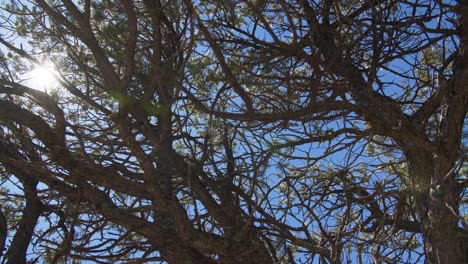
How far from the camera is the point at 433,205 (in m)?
2.52

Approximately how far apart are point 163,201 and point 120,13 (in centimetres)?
151

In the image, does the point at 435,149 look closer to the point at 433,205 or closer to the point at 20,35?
the point at 433,205

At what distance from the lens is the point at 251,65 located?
9.34 feet

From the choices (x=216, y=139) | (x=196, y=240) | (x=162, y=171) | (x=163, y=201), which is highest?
(x=216, y=139)

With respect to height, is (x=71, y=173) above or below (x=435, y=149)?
below

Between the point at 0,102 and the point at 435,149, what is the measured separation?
235 cm

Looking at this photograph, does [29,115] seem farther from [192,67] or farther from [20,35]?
[20,35]

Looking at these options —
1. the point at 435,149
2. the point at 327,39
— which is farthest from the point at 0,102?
the point at 435,149

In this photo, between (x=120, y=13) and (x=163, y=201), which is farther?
(x=120, y=13)

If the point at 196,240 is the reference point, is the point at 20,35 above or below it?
above

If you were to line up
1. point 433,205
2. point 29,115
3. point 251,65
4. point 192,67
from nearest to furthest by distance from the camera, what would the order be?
1. point 29,115
2. point 433,205
3. point 251,65
4. point 192,67

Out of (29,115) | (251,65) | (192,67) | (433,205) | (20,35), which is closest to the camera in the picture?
(29,115)

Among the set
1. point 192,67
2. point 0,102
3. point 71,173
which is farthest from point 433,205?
point 0,102

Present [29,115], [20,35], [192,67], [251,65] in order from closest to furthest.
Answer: [29,115]
[251,65]
[192,67]
[20,35]
